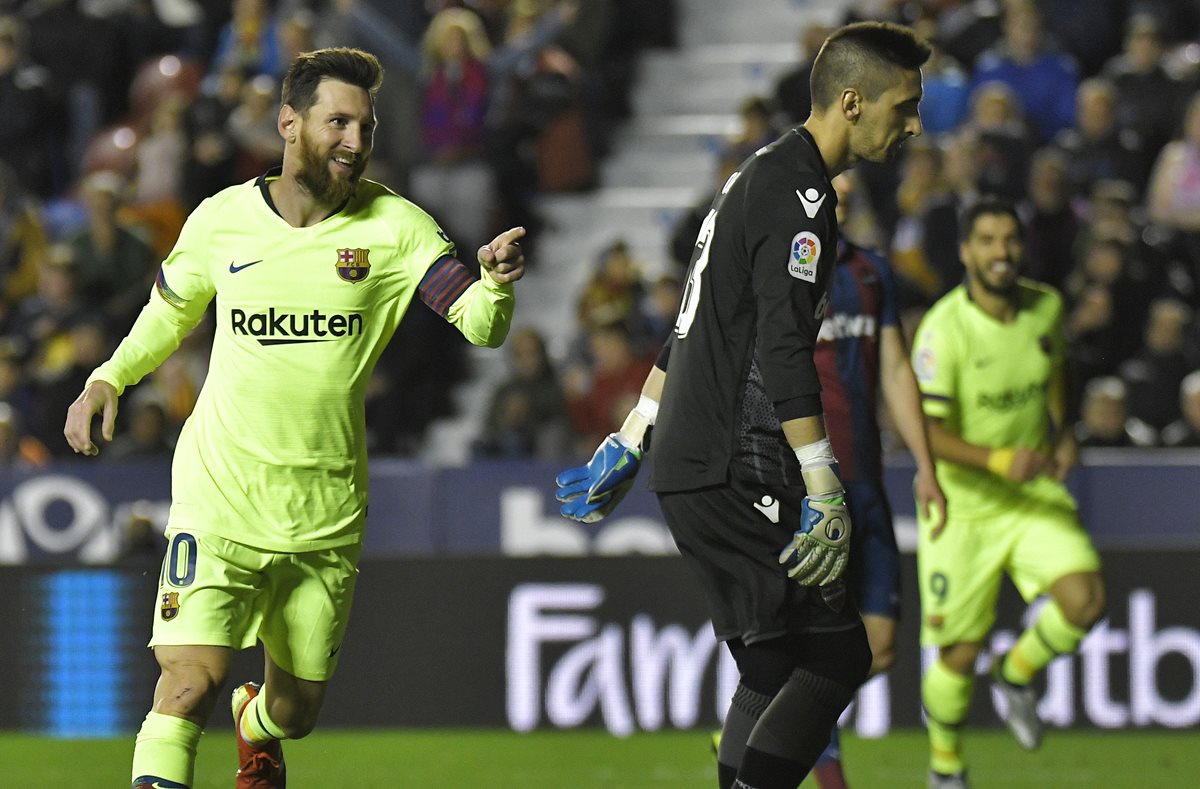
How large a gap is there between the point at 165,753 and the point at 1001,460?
12.6 ft

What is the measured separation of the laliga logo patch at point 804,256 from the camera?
203 inches

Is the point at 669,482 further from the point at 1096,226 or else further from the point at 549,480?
the point at 1096,226

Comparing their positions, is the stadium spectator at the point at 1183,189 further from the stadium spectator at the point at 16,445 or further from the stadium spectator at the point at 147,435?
the stadium spectator at the point at 16,445

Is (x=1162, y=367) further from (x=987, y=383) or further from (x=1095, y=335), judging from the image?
(x=987, y=383)

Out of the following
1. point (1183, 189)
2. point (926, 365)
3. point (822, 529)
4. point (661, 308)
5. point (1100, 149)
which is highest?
point (1100, 149)

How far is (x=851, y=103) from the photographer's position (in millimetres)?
A: 5395

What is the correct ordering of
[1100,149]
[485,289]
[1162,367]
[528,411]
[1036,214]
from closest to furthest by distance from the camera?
[485,289] → [1162,367] → [1036,214] → [528,411] → [1100,149]

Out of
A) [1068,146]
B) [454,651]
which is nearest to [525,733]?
[454,651]

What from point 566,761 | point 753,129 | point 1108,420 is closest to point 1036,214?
point 1108,420

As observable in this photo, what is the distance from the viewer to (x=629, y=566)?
1028 centimetres

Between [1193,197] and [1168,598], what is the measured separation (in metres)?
3.88

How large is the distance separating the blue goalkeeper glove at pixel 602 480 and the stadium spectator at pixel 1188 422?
6.98 m

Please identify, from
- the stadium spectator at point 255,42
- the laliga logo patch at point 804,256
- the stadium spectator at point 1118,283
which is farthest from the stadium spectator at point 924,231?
the laliga logo patch at point 804,256

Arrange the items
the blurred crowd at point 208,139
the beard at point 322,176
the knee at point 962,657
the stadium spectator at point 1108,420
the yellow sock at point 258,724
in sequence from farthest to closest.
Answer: the blurred crowd at point 208,139, the stadium spectator at point 1108,420, the knee at point 962,657, the yellow sock at point 258,724, the beard at point 322,176
